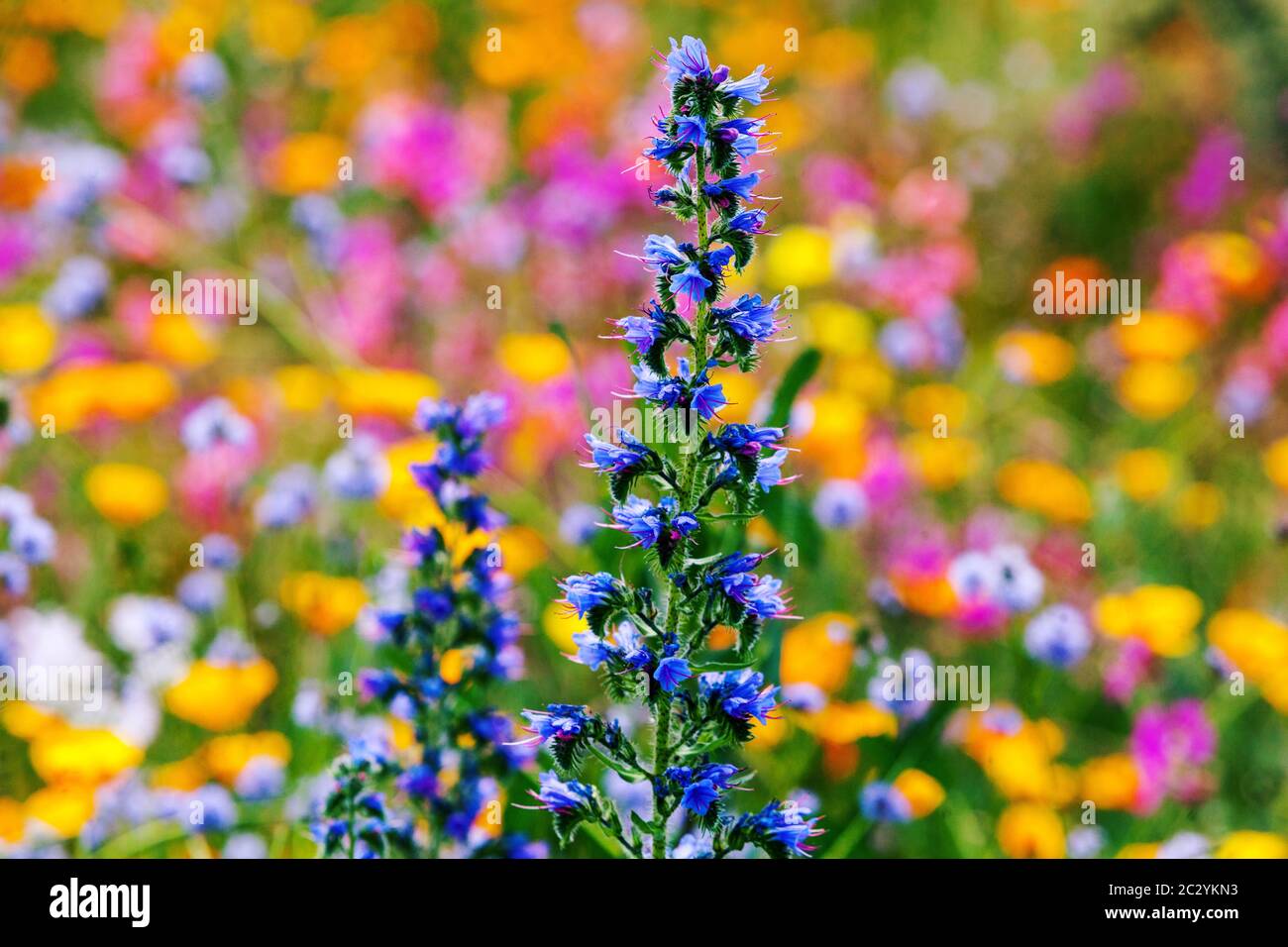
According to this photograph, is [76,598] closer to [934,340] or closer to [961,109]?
[934,340]

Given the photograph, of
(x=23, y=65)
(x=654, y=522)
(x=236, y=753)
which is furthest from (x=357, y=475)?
(x=23, y=65)

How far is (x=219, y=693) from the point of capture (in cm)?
368

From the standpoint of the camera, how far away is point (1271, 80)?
6.87m

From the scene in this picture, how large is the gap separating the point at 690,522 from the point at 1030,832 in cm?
191

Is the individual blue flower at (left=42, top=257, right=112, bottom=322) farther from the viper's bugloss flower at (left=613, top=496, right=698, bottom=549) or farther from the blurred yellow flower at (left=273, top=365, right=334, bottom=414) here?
the viper's bugloss flower at (left=613, top=496, right=698, bottom=549)

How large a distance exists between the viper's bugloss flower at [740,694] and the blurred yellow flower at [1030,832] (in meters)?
1.52

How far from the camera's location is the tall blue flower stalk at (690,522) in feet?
6.47

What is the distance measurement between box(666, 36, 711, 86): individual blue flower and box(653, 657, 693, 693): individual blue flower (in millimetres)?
880

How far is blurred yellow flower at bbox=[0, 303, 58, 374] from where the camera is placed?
500 cm

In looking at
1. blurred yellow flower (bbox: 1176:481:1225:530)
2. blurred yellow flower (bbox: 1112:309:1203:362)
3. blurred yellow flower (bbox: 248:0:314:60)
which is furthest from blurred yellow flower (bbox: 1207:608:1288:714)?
blurred yellow flower (bbox: 248:0:314:60)

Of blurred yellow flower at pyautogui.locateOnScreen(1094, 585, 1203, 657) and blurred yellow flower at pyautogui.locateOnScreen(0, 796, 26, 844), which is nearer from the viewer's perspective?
blurred yellow flower at pyautogui.locateOnScreen(0, 796, 26, 844)

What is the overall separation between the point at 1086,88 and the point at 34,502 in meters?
6.32

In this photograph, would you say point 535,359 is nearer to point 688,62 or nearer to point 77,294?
point 77,294

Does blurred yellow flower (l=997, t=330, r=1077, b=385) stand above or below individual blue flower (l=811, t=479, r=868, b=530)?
above
